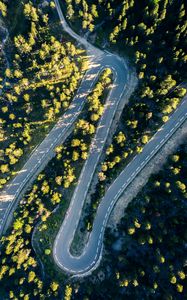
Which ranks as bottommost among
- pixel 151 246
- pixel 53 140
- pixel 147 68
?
pixel 151 246

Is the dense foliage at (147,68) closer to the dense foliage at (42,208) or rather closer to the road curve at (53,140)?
the road curve at (53,140)

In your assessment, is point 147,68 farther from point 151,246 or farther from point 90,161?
point 151,246

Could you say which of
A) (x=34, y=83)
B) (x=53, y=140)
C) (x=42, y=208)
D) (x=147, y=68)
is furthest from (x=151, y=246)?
(x=34, y=83)

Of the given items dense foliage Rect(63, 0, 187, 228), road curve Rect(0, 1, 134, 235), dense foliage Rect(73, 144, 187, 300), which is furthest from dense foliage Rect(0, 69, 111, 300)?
dense foliage Rect(73, 144, 187, 300)

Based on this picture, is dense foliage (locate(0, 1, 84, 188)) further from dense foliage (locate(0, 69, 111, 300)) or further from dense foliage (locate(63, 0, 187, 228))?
dense foliage (locate(63, 0, 187, 228))

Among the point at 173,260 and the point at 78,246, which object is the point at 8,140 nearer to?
the point at 78,246

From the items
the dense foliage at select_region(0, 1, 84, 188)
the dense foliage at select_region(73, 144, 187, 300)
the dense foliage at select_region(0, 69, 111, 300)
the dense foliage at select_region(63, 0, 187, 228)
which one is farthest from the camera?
the dense foliage at select_region(0, 1, 84, 188)

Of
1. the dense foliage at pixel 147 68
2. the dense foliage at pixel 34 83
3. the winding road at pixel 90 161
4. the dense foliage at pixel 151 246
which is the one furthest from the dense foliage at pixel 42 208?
the dense foliage at pixel 151 246

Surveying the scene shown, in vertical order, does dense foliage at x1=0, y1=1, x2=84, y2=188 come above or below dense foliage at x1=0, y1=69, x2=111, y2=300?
above

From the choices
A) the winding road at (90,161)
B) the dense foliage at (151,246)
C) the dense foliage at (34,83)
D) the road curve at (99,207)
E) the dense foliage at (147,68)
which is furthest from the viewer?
the dense foliage at (34,83)
